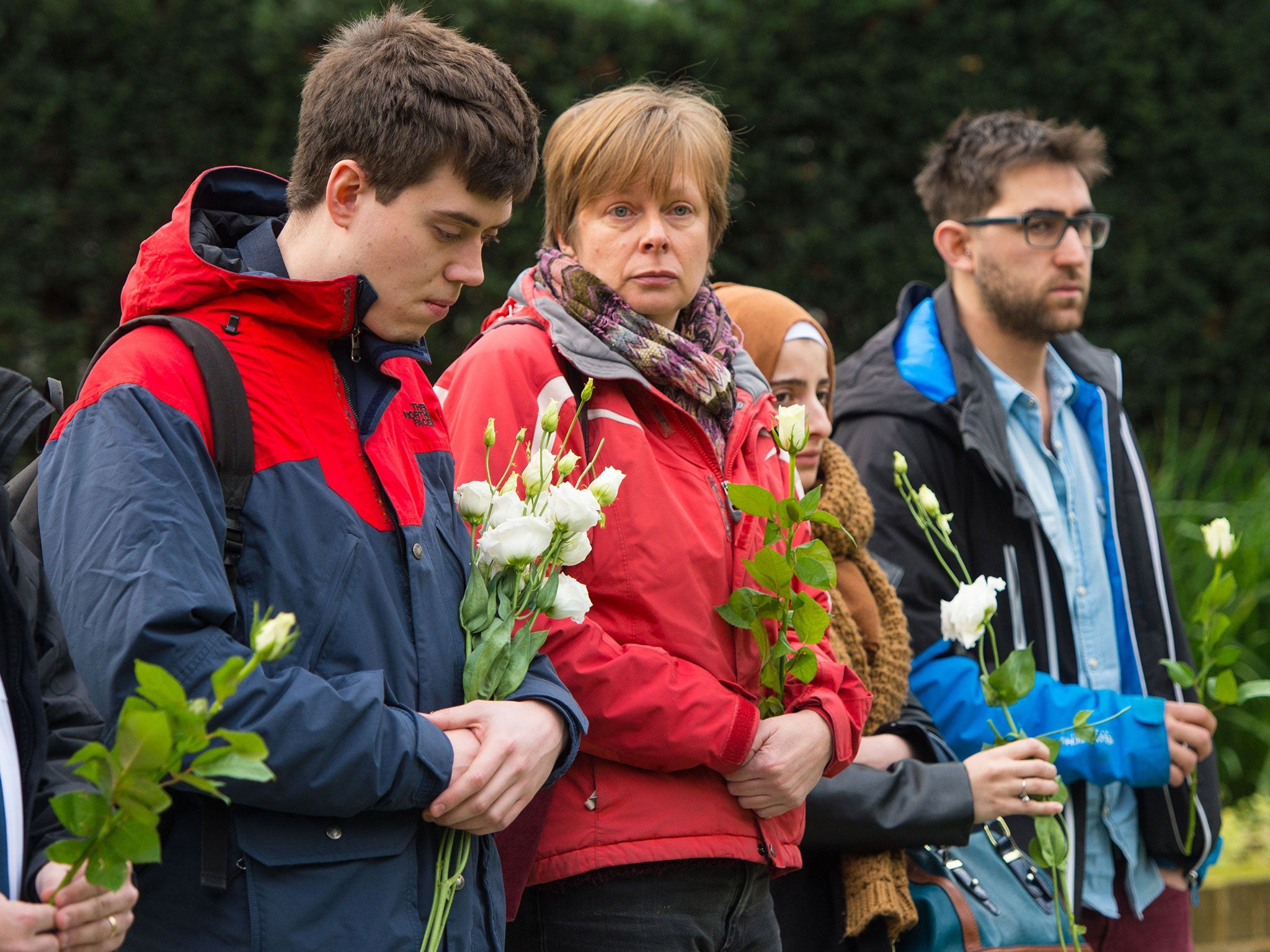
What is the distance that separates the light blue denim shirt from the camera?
3168 mm

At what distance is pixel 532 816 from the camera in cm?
208

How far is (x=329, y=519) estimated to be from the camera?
170cm

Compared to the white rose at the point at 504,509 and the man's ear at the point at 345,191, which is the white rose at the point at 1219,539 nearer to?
the white rose at the point at 504,509

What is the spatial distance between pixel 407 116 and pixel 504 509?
1.85ft

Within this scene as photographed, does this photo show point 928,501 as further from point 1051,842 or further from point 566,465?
point 566,465

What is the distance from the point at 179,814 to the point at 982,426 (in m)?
2.21

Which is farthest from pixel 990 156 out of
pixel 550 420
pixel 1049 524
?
pixel 550 420

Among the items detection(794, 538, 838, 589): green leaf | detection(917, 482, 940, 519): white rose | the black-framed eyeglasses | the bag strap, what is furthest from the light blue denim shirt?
the bag strap

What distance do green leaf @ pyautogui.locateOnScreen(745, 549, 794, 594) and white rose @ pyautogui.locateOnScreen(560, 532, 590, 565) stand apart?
0.39 metres

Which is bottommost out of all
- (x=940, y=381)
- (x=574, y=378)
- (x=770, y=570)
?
(x=770, y=570)

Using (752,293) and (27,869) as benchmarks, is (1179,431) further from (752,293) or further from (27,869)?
(27,869)

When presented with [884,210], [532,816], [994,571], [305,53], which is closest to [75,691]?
[532,816]

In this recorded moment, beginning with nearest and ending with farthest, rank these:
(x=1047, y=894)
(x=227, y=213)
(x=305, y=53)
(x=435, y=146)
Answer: (x=435, y=146) < (x=227, y=213) < (x=1047, y=894) < (x=305, y=53)

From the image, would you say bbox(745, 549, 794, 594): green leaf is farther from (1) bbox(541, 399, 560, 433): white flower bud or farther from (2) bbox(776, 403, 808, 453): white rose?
(1) bbox(541, 399, 560, 433): white flower bud
